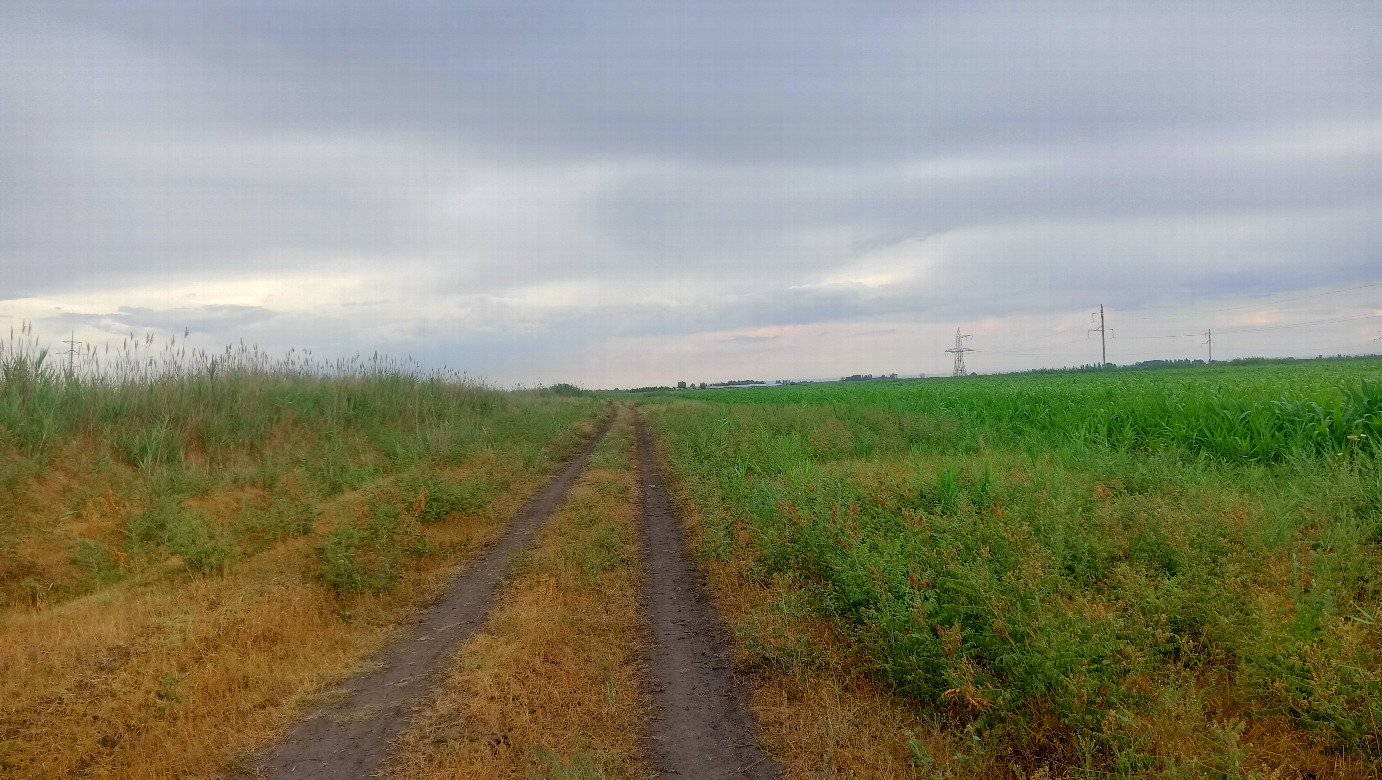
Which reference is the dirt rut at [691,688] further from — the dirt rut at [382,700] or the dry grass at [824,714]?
the dirt rut at [382,700]

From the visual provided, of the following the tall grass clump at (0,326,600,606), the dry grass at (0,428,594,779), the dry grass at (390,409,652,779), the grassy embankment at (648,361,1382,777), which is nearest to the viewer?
the grassy embankment at (648,361,1382,777)

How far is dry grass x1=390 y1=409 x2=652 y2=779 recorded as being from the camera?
12.7 feet

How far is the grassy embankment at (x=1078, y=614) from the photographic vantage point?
3.45 m

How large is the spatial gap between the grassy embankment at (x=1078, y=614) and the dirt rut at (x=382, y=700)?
2539mm

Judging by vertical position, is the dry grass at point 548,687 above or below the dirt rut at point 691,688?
above

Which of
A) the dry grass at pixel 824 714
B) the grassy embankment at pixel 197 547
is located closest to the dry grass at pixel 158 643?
the grassy embankment at pixel 197 547

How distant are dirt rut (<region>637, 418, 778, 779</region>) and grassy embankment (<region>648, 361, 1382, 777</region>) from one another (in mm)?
237

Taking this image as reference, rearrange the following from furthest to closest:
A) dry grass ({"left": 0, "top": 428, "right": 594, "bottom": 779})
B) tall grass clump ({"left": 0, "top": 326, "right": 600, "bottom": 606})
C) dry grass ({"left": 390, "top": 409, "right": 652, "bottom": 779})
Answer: tall grass clump ({"left": 0, "top": 326, "right": 600, "bottom": 606})
dry grass ({"left": 0, "top": 428, "right": 594, "bottom": 779})
dry grass ({"left": 390, "top": 409, "right": 652, "bottom": 779})

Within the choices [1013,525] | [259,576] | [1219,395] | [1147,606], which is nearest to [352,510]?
[259,576]

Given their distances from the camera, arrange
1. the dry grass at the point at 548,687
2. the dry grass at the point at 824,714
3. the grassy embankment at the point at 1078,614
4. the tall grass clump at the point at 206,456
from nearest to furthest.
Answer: the grassy embankment at the point at 1078,614
the dry grass at the point at 824,714
the dry grass at the point at 548,687
the tall grass clump at the point at 206,456

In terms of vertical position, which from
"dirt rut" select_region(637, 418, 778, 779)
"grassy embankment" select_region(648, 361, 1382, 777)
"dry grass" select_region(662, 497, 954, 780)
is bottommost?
"dirt rut" select_region(637, 418, 778, 779)

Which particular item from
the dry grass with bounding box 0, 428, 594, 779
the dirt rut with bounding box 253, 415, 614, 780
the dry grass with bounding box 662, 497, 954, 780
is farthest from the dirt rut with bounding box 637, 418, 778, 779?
the dry grass with bounding box 0, 428, 594, 779

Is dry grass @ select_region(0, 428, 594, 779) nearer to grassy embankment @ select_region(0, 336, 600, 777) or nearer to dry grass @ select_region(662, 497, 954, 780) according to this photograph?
grassy embankment @ select_region(0, 336, 600, 777)

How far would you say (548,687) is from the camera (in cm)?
477
